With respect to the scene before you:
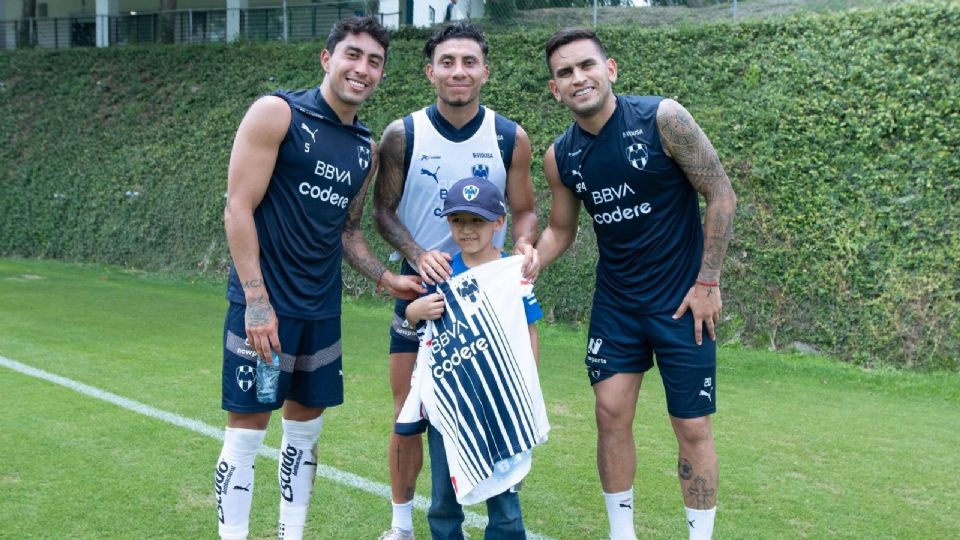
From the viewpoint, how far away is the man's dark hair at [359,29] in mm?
3677

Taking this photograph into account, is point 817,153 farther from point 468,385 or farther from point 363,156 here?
point 468,385

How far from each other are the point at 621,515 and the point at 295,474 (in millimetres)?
1481

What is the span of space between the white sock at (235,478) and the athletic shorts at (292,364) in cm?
14

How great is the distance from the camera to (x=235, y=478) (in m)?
3.67

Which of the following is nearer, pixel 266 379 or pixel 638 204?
pixel 266 379

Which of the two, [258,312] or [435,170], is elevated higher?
[435,170]

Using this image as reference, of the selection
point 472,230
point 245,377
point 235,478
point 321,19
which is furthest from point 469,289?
point 321,19

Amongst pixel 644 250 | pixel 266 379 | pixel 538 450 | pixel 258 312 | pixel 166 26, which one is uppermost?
pixel 166 26

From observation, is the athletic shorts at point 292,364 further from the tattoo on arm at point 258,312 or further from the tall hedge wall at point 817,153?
the tall hedge wall at point 817,153

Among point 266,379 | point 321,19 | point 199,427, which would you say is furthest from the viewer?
point 321,19

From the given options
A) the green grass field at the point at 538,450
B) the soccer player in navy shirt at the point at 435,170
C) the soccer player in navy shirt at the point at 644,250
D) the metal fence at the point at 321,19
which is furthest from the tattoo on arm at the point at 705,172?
the metal fence at the point at 321,19

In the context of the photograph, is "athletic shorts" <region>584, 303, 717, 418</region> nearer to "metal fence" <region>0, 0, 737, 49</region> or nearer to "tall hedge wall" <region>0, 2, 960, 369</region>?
"tall hedge wall" <region>0, 2, 960, 369</region>

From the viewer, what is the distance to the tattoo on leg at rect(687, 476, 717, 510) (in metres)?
3.79

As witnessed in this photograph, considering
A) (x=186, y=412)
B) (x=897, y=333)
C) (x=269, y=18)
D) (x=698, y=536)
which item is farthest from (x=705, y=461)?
(x=269, y=18)
